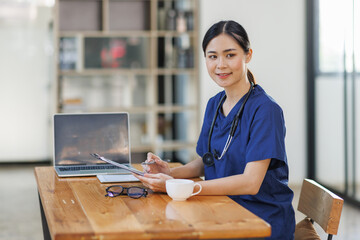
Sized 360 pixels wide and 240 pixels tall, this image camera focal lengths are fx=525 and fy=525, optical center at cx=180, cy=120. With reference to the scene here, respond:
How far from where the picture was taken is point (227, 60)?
204 cm

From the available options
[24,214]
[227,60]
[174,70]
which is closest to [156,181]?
[227,60]

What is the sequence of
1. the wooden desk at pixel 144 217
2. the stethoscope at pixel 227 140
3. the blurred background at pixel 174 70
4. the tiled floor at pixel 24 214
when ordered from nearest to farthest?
the wooden desk at pixel 144 217
the stethoscope at pixel 227 140
the tiled floor at pixel 24 214
the blurred background at pixel 174 70

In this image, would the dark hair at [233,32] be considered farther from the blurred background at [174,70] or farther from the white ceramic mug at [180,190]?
the blurred background at [174,70]

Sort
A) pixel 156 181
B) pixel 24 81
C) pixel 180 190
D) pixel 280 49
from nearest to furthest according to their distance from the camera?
pixel 180 190 < pixel 156 181 < pixel 280 49 < pixel 24 81

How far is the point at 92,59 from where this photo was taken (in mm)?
6355

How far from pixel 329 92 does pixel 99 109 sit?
232cm

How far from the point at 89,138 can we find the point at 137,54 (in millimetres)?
4156

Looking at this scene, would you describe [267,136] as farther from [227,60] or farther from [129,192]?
[129,192]

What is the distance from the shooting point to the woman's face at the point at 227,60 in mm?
2025

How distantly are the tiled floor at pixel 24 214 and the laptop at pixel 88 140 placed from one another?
5.29 ft

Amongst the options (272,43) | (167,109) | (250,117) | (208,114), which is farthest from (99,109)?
(250,117)

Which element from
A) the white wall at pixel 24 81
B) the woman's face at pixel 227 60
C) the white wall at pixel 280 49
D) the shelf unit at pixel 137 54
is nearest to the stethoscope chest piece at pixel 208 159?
the woman's face at pixel 227 60

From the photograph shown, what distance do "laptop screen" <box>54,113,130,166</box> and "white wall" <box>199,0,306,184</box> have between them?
3.01m

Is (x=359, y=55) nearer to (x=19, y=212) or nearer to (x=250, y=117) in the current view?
(x=250, y=117)
